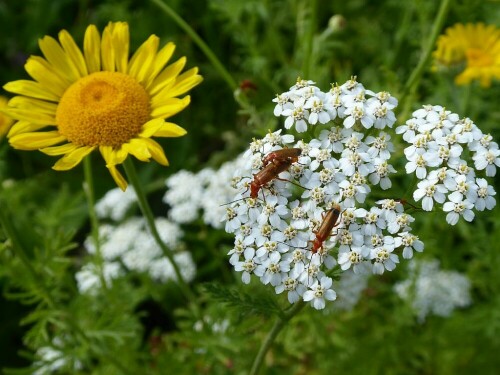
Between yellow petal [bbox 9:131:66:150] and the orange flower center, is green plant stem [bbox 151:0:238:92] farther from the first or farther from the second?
the orange flower center

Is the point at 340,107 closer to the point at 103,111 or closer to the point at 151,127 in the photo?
the point at 151,127

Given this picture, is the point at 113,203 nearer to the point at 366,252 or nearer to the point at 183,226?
the point at 183,226

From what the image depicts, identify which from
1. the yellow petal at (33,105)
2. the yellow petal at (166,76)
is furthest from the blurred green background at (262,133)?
the yellow petal at (33,105)

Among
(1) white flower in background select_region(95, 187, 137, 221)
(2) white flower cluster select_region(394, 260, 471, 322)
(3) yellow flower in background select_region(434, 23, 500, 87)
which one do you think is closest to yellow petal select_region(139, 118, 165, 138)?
(1) white flower in background select_region(95, 187, 137, 221)

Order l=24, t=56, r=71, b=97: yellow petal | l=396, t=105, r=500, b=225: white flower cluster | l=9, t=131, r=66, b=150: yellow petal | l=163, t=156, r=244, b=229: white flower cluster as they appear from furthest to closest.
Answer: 1. l=163, t=156, r=244, b=229: white flower cluster
2. l=24, t=56, r=71, b=97: yellow petal
3. l=9, t=131, r=66, b=150: yellow petal
4. l=396, t=105, r=500, b=225: white flower cluster

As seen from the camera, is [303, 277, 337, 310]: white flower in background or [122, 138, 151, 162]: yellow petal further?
[122, 138, 151, 162]: yellow petal

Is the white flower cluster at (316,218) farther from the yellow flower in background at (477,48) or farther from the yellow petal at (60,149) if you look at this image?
the yellow flower in background at (477,48)

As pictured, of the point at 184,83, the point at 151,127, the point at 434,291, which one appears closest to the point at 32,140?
the point at 151,127
